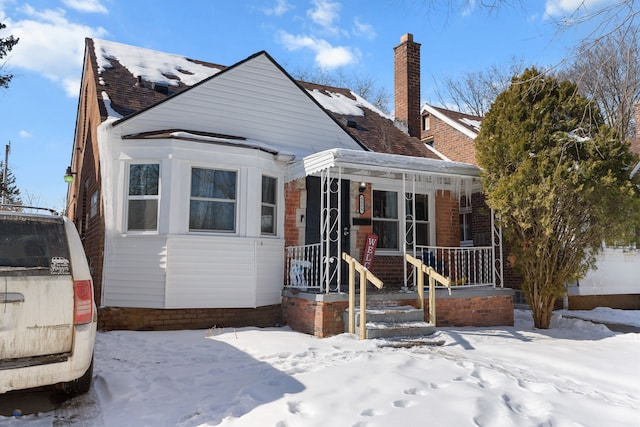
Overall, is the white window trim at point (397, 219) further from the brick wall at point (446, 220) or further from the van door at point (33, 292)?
the van door at point (33, 292)

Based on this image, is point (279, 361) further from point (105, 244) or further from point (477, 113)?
point (477, 113)

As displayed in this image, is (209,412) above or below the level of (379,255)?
below

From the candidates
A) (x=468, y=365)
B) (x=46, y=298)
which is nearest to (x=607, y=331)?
(x=468, y=365)

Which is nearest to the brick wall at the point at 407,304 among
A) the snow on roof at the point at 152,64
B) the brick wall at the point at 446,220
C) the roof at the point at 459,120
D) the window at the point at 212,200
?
the window at the point at 212,200

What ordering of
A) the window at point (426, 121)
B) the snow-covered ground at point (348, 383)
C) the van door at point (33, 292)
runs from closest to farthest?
the van door at point (33, 292) < the snow-covered ground at point (348, 383) < the window at point (426, 121)

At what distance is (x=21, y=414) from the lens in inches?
159

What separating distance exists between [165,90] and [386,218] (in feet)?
18.8

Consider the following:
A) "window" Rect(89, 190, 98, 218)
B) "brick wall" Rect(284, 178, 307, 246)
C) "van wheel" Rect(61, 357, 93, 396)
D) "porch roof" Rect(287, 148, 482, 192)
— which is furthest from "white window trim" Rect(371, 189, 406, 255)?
"van wheel" Rect(61, 357, 93, 396)

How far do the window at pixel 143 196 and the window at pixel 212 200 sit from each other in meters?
0.63

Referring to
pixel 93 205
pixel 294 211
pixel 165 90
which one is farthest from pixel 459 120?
pixel 93 205

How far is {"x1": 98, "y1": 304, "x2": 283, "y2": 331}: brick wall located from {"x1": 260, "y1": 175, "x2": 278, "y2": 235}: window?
1.64 metres

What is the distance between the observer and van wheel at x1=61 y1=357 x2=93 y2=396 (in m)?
4.42

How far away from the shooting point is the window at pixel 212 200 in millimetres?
8445

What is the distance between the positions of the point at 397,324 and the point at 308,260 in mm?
2519
